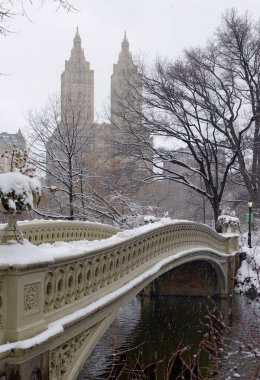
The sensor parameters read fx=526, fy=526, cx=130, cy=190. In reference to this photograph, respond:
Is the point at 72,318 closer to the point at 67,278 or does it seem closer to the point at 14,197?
the point at 67,278

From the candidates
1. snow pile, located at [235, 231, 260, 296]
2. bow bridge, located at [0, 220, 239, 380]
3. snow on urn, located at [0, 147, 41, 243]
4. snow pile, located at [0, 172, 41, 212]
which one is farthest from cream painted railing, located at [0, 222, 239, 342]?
snow pile, located at [235, 231, 260, 296]

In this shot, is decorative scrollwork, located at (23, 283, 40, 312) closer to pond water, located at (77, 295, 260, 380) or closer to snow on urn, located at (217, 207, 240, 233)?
pond water, located at (77, 295, 260, 380)

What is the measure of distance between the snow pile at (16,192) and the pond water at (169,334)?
17.3ft

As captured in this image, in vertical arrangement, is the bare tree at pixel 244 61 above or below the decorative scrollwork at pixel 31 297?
above

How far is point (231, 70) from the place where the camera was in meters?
27.5

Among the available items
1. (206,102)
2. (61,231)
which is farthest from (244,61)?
(61,231)

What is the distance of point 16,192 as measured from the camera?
17.7 feet

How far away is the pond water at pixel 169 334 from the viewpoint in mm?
11555

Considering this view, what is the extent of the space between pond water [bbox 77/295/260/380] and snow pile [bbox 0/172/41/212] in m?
5.28

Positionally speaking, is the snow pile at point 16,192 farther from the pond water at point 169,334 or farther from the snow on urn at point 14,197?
the pond water at point 169,334

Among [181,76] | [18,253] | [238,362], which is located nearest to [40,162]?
[181,76]

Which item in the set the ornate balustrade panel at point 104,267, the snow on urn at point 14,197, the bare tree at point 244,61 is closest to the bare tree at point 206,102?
the bare tree at point 244,61

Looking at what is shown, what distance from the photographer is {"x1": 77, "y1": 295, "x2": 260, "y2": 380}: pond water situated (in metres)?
11.6

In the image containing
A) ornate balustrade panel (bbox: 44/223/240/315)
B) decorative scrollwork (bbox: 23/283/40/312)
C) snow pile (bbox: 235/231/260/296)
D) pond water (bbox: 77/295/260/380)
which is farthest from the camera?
snow pile (bbox: 235/231/260/296)
